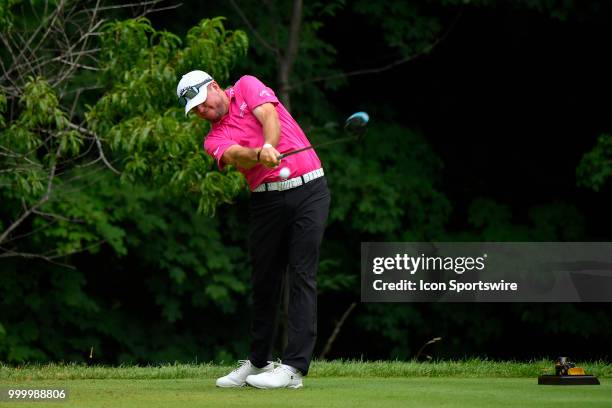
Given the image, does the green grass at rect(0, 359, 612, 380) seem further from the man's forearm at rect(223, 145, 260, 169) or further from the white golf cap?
the white golf cap

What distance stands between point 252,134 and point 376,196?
1006cm

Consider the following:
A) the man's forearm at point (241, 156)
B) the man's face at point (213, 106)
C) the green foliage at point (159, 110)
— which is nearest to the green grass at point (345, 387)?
the man's forearm at point (241, 156)

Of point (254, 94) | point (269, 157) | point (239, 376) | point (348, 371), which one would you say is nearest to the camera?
point (269, 157)

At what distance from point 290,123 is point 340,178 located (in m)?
9.69

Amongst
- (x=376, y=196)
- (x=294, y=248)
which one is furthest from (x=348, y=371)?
(x=376, y=196)

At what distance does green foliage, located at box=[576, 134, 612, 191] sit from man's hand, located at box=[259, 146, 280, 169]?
10.0 meters

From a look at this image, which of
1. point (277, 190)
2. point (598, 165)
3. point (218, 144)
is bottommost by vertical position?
point (277, 190)

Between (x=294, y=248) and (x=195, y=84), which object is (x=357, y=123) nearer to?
(x=294, y=248)

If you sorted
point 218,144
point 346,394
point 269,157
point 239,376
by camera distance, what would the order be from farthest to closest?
point 239,376 → point 218,144 → point 269,157 → point 346,394

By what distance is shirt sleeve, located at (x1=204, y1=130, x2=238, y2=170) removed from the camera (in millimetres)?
6615

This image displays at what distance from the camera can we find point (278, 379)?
21.1ft

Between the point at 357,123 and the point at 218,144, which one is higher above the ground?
the point at 357,123

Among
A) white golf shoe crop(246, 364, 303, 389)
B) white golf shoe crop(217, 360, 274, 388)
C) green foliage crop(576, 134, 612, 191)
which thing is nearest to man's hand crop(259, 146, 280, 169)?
white golf shoe crop(246, 364, 303, 389)

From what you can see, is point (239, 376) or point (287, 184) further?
point (239, 376)
